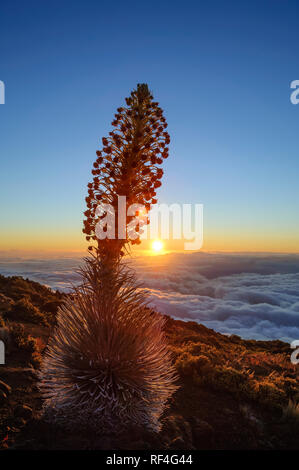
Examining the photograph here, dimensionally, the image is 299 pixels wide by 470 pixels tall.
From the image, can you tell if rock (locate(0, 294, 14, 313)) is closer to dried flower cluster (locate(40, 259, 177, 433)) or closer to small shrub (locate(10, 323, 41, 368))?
small shrub (locate(10, 323, 41, 368))

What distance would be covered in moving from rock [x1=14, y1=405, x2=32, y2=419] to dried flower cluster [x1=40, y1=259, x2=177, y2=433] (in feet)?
1.90

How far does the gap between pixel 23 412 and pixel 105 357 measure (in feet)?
5.18

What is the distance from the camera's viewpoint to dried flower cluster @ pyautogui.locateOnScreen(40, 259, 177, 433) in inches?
129

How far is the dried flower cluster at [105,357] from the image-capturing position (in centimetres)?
327

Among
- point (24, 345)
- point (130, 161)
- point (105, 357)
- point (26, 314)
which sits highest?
point (130, 161)

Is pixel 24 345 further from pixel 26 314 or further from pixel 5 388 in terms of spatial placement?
pixel 26 314

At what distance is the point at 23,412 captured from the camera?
3867 millimetres

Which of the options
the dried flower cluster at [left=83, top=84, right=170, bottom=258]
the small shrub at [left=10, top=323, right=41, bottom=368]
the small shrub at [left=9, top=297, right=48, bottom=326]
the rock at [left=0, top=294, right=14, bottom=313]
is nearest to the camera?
the dried flower cluster at [left=83, top=84, right=170, bottom=258]

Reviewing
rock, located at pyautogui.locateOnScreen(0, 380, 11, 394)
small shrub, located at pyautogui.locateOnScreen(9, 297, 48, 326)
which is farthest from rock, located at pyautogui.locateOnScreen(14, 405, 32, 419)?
small shrub, located at pyautogui.locateOnScreen(9, 297, 48, 326)

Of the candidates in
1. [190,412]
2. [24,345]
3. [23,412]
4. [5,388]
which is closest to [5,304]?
[24,345]

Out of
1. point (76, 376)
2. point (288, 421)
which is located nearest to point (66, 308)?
point (76, 376)

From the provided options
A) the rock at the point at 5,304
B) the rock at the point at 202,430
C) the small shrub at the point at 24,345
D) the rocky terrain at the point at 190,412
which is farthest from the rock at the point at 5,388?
the rock at the point at 5,304

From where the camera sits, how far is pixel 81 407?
3414 millimetres

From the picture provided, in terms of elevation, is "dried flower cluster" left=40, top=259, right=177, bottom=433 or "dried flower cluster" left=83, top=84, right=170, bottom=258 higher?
"dried flower cluster" left=83, top=84, right=170, bottom=258
